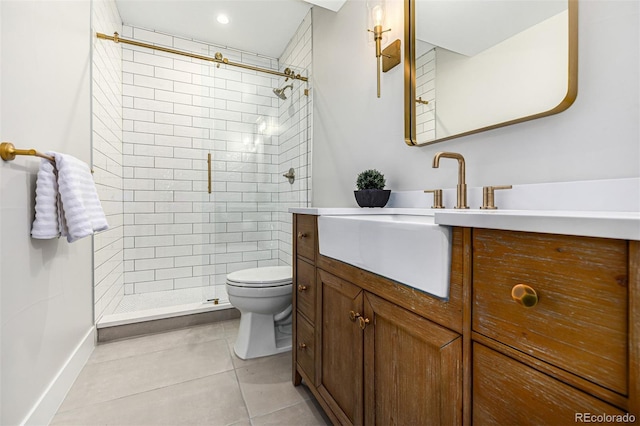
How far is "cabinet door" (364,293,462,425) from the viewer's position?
0.62 meters

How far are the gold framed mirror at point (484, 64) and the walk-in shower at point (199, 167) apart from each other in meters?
1.30

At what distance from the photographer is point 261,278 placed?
181 cm

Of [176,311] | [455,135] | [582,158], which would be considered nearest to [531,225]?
[582,158]

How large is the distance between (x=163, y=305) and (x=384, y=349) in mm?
2097

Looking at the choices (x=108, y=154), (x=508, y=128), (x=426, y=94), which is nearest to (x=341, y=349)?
(x=508, y=128)

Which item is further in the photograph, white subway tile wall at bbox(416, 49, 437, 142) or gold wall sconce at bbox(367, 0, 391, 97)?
gold wall sconce at bbox(367, 0, 391, 97)

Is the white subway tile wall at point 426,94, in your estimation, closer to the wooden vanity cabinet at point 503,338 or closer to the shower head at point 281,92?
the wooden vanity cabinet at point 503,338

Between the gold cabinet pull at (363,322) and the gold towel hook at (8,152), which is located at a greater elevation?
the gold towel hook at (8,152)

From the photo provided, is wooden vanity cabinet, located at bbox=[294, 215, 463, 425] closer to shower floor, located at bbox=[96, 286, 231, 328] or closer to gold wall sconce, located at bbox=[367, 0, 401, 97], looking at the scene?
gold wall sconce, located at bbox=[367, 0, 401, 97]

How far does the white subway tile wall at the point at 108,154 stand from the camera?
6.43ft

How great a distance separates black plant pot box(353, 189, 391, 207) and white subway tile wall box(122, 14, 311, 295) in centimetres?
116

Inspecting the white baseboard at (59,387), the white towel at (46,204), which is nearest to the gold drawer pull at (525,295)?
the white towel at (46,204)

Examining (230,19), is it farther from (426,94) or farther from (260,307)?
(260,307)

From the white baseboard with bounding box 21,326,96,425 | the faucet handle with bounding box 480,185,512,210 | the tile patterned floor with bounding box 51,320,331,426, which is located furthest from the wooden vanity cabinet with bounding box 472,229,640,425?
the white baseboard with bounding box 21,326,96,425
